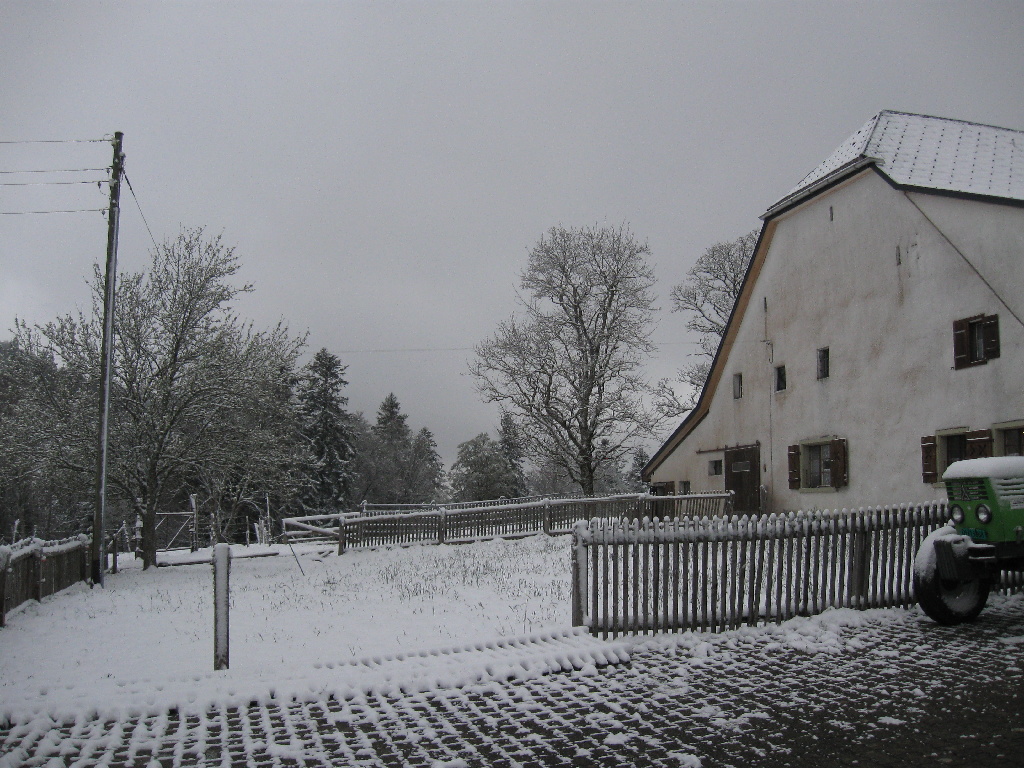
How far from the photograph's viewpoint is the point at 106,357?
17266 mm

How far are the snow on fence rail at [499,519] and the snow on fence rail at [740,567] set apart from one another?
498 inches

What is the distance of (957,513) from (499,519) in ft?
50.9

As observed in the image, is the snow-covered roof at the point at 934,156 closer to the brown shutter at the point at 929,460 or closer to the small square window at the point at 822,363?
the small square window at the point at 822,363

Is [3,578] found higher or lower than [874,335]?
lower

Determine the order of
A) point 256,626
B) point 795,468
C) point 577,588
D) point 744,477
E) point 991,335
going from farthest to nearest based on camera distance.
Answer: point 744,477
point 795,468
point 991,335
point 256,626
point 577,588

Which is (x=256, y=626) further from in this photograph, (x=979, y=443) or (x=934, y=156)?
(x=934, y=156)

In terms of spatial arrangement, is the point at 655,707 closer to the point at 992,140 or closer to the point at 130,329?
the point at 992,140

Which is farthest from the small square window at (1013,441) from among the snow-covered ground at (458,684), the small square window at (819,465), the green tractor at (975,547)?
the green tractor at (975,547)

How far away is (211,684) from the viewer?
21.6 feet

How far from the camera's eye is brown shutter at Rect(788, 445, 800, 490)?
1941 cm

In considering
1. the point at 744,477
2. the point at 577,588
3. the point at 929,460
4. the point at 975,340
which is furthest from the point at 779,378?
the point at 577,588

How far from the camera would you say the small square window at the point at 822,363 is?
1894cm

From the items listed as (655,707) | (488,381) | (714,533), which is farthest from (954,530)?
(488,381)

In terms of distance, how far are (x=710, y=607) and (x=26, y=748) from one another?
6679 millimetres
